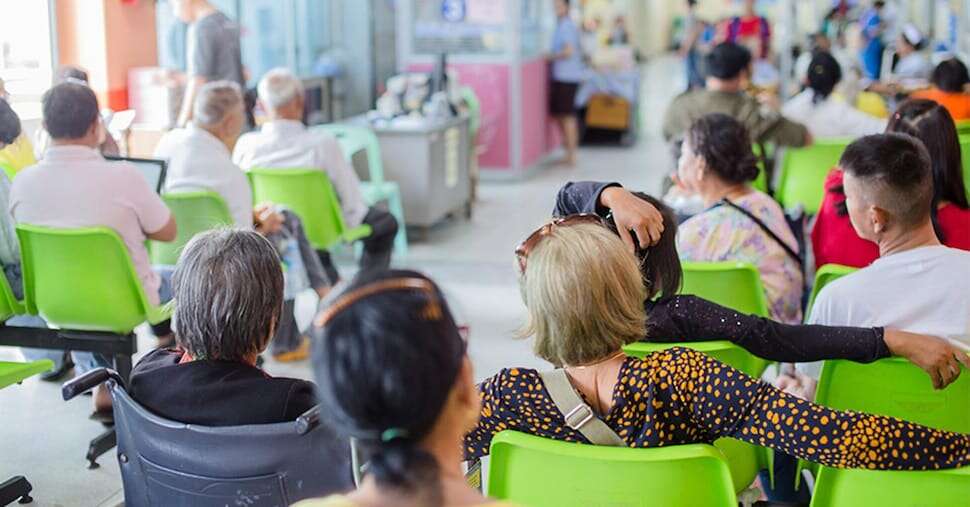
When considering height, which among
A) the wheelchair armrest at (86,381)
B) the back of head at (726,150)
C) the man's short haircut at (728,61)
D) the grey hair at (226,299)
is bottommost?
the wheelchair armrest at (86,381)

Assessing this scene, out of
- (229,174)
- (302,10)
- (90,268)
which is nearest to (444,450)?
(90,268)

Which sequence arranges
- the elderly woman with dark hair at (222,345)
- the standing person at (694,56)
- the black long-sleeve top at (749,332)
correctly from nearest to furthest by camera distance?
the elderly woman with dark hair at (222,345)
the black long-sleeve top at (749,332)
the standing person at (694,56)

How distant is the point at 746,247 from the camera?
3.32 m

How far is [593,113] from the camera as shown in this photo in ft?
35.7

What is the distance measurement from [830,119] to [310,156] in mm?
2665

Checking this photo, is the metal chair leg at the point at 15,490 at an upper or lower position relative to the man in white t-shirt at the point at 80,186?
lower

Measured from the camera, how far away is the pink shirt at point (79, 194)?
358cm

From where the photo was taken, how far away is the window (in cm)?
518

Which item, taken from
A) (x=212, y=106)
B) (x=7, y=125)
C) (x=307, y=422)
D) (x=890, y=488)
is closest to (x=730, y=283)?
(x=890, y=488)

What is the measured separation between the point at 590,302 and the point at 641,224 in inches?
17.7

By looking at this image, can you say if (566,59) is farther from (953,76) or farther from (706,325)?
(706,325)

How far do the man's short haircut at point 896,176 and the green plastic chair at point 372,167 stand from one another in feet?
11.5

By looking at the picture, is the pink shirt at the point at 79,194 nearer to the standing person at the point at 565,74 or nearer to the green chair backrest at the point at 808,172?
the green chair backrest at the point at 808,172

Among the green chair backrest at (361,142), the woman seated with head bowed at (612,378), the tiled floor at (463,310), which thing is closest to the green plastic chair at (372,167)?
the green chair backrest at (361,142)
